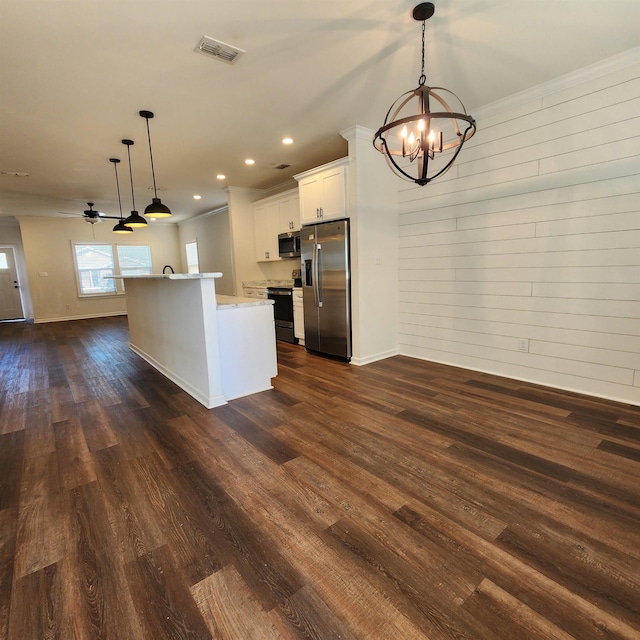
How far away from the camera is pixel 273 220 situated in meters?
5.96

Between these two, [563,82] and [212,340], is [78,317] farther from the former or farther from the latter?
[563,82]

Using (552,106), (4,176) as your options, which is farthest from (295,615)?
(4,176)

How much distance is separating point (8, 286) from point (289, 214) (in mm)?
9303

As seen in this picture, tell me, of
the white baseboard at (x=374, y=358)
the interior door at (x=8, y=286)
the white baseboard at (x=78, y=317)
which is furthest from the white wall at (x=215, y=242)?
the interior door at (x=8, y=286)

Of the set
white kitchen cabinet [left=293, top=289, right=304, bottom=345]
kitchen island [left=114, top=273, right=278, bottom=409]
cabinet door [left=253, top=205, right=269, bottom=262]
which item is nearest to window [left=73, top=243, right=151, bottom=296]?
cabinet door [left=253, top=205, right=269, bottom=262]

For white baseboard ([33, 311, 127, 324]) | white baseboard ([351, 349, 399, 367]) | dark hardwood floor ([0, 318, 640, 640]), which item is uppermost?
white baseboard ([33, 311, 127, 324])

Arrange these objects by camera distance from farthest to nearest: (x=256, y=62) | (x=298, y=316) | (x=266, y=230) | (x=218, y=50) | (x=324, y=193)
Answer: (x=266, y=230)
(x=298, y=316)
(x=324, y=193)
(x=256, y=62)
(x=218, y=50)

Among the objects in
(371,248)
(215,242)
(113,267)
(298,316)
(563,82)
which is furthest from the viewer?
(113,267)

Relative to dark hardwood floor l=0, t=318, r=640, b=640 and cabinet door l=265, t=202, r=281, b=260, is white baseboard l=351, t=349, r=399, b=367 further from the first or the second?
cabinet door l=265, t=202, r=281, b=260

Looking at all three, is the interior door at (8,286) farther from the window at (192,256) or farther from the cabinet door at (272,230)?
the cabinet door at (272,230)

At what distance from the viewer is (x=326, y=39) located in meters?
2.34

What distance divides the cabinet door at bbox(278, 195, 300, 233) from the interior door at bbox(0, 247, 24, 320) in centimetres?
893

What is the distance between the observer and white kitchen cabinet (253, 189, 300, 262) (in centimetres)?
552

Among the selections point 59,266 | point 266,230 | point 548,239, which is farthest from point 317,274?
point 59,266
